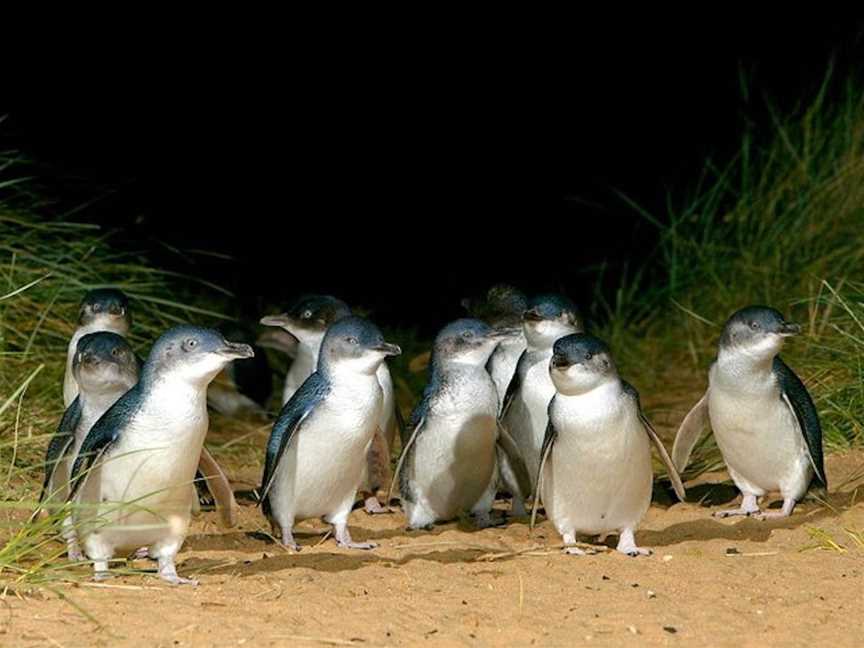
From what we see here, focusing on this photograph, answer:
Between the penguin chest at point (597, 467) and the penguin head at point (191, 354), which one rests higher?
the penguin head at point (191, 354)

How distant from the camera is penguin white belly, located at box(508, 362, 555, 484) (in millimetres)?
7285

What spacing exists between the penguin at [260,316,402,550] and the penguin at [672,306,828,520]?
1.35m

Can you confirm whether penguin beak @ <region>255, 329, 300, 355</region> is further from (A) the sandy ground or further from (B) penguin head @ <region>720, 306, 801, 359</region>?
(B) penguin head @ <region>720, 306, 801, 359</region>

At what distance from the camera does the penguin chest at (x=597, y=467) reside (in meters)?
6.29

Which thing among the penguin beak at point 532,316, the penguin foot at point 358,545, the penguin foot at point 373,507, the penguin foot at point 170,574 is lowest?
the penguin foot at point 373,507

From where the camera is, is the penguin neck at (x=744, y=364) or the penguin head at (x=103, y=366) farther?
the penguin neck at (x=744, y=364)

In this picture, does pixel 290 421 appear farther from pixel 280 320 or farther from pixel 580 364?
pixel 280 320

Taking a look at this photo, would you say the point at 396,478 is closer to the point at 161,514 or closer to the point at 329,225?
the point at 161,514

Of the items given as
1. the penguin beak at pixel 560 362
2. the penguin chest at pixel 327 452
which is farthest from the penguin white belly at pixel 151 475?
the penguin beak at pixel 560 362

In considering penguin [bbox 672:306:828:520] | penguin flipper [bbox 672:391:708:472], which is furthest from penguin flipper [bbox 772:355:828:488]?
penguin flipper [bbox 672:391:708:472]

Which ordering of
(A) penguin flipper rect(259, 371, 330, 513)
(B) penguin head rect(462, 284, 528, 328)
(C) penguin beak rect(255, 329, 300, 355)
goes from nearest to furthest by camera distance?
(A) penguin flipper rect(259, 371, 330, 513) < (B) penguin head rect(462, 284, 528, 328) < (C) penguin beak rect(255, 329, 300, 355)

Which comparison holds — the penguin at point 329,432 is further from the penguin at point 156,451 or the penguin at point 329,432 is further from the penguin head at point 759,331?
the penguin head at point 759,331

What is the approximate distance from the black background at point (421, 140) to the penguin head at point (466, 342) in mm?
4753

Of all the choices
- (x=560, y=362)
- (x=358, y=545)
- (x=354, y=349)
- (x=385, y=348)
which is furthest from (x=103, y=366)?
(x=560, y=362)
